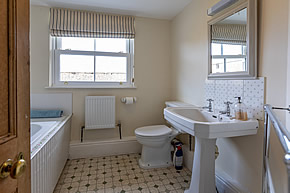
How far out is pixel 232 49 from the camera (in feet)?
4.93

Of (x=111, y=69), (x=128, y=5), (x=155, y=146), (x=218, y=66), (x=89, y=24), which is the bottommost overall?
(x=155, y=146)

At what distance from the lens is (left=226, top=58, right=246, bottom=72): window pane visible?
1.38 meters

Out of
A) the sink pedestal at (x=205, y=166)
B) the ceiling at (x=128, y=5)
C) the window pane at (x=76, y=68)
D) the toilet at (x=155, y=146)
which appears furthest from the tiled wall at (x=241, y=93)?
the window pane at (x=76, y=68)

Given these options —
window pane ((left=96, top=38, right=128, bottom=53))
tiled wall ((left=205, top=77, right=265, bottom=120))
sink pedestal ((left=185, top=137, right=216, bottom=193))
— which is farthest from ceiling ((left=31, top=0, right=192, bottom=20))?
sink pedestal ((left=185, top=137, right=216, bottom=193))

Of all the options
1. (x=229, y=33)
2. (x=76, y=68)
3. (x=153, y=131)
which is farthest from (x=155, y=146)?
(x=76, y=68)

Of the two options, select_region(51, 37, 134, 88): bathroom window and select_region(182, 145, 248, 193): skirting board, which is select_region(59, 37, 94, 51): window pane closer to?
select_region(51, 37, 134, 88): bathroom window

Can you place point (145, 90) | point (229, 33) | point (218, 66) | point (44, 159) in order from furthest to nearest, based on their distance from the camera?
1. point (145, 90)
2. point (218, 66)
3. point (229, 33)
4. point (44, 159)

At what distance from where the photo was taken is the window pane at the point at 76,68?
2486mm

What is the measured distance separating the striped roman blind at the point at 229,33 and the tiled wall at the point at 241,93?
0.35m

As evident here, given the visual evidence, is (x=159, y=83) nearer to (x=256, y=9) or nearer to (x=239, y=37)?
(x=239, y=37)

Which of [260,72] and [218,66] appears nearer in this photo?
[260,72]

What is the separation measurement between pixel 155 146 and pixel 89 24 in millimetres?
1991

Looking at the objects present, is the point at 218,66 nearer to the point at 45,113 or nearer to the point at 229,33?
the point at 229,33

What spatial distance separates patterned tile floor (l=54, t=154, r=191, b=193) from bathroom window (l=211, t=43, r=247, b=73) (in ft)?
4.31
